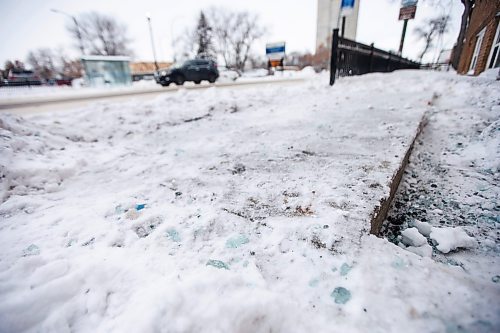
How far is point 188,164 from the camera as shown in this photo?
2.28m

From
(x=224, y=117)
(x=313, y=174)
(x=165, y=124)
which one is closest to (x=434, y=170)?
(x=313, y=174)

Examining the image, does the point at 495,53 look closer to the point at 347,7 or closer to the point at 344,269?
the point at 347,7

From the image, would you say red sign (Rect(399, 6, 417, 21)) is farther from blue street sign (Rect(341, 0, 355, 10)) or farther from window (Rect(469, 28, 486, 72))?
window (Rect(469, 28, 486, 72))

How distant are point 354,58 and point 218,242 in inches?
335

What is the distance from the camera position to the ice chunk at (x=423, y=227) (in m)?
1.44

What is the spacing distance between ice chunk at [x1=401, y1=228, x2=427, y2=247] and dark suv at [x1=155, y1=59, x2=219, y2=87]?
1230 cm

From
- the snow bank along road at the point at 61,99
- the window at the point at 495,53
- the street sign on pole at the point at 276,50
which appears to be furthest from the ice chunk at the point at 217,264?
the street sign on pole at the point at 276,50

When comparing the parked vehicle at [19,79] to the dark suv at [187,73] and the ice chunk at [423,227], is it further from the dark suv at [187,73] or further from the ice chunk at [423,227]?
the ice chunk at [423,227]

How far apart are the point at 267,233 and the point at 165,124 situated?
3.09m

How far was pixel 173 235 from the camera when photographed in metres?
1.29

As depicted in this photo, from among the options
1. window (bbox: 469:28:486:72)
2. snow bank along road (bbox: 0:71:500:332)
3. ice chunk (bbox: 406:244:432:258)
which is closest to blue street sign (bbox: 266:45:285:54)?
window (bbox: 469:28:486:72)

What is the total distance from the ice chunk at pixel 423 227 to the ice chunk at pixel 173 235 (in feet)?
4.71

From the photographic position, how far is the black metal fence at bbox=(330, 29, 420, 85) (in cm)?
648

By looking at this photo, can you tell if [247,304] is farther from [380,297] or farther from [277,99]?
[277,99]
